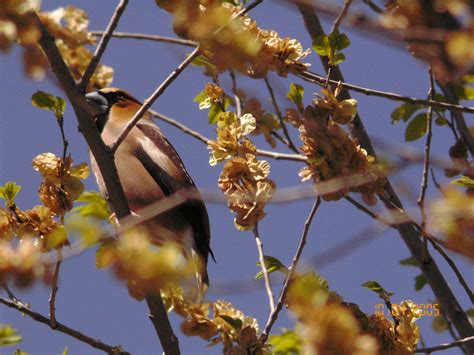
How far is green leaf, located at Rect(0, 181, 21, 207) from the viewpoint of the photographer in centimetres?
309

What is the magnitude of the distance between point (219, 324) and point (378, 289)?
669mm

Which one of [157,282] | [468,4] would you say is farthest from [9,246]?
[468,4]

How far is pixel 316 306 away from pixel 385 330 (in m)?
1.35

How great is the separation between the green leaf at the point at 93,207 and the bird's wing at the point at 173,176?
0.61 meters

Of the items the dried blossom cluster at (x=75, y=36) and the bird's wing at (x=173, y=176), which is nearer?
the dried blossom cluster at (x=75, y=36)

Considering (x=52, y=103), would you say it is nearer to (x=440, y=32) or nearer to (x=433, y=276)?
(x=440, y=32)

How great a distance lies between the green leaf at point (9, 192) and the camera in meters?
3.09

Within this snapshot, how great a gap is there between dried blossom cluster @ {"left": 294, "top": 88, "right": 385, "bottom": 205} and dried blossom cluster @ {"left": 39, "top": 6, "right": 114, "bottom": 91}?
2.85ft

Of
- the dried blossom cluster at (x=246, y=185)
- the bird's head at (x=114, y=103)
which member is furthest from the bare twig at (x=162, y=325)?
the bird's head at (x=114, y=103)

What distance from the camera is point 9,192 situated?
3100mm

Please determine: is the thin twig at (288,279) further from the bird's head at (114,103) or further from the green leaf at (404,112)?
the bird's head at (114,103)

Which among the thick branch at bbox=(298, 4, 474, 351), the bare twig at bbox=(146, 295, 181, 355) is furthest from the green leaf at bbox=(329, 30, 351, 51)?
the bare twig at bbox=(146, 295, 181, 355)

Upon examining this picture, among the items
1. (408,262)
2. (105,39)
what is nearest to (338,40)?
(105,39)

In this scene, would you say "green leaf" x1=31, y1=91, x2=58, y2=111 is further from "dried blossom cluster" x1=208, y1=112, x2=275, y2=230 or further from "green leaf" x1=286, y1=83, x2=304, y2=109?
"green leaf" x1=286, y1=83, x2=304, y2=109
